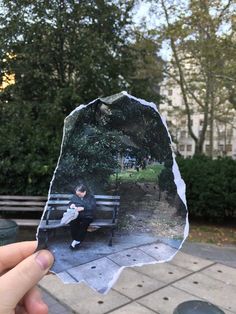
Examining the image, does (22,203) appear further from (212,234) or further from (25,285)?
(25,285)

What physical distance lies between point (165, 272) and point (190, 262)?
2.08 feet

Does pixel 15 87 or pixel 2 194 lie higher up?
pixel 15 87

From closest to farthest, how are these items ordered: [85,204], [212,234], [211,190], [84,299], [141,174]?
[85,204], [141,174], [84,299], [212,234], [211,190]

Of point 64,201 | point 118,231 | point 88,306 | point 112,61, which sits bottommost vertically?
point 88,306

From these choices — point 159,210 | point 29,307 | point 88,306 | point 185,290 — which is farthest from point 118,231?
point 185,290

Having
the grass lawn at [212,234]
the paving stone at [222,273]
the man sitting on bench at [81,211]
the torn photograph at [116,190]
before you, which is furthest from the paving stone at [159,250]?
the grass lawn at [212,234]

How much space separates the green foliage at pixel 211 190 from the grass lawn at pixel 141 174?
20.5 feet

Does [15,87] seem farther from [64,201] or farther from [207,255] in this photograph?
[64,201]

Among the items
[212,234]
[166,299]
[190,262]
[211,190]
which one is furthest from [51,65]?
[166,299]

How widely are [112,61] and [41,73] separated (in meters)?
1.72

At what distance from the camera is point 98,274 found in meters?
1.20

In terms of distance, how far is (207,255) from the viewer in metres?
5.66

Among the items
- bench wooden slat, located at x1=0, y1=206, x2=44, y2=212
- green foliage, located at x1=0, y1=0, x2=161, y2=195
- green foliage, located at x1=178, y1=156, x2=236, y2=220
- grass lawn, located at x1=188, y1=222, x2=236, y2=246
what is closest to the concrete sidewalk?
grass lawn, located at x1=188, y1=222, x2=236, y2=246

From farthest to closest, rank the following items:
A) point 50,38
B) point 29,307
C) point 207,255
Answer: point 50,38, point 207,255, point 29,307
